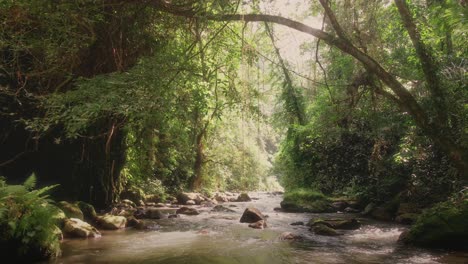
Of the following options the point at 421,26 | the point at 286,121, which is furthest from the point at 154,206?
the point at 421,26

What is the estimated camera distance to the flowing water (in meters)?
6.12

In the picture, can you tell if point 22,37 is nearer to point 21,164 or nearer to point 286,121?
point 21,164

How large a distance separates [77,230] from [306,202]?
8967 mm

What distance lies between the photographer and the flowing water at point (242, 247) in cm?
612

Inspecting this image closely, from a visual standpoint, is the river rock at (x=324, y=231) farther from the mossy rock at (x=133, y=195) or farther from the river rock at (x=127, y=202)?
the mossy rock at (x=133, y=195)

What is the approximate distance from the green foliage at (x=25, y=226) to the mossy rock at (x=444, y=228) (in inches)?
272

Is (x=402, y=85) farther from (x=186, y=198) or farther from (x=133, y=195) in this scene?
(x=186, y=198)

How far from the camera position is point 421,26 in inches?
328

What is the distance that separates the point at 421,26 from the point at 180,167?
49.8 ft

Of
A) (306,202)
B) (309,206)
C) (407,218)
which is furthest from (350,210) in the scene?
(407,218)

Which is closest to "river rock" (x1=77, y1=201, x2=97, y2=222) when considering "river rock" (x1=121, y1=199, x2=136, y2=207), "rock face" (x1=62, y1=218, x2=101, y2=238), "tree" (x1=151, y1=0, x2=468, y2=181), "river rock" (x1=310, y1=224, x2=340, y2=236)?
"rock face" (x1=62, y1=218, x2=101, y2=238)

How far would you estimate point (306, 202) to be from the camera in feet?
45.9

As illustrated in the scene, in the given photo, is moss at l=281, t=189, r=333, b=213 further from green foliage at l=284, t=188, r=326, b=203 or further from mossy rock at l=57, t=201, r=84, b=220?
mossy rock at l=57, t=201, r=84, b=220

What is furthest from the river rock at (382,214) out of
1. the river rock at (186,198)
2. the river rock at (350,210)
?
the river rock at (186,198)
